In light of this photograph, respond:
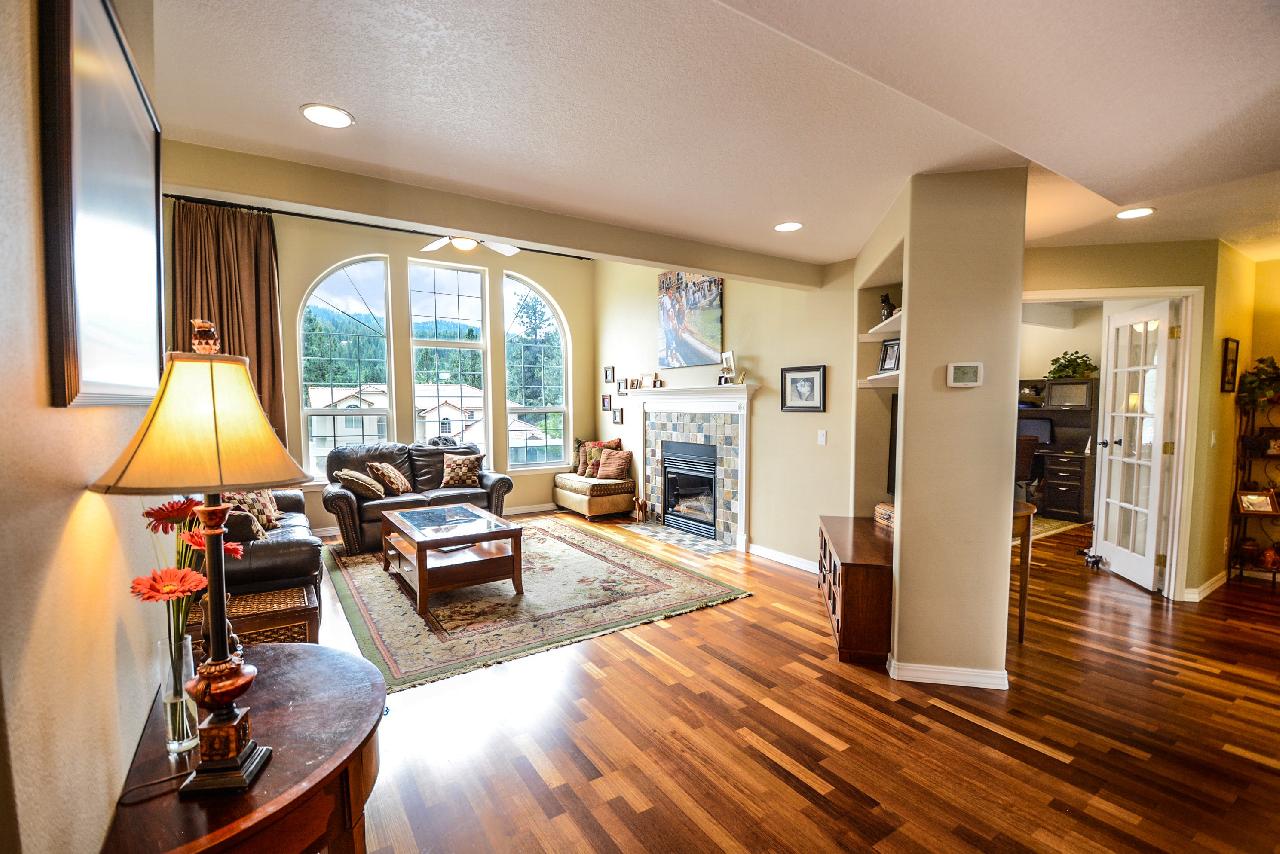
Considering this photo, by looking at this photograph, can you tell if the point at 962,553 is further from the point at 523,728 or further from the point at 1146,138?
the point at 523,728

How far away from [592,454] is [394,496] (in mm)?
2382

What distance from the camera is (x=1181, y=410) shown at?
381 cm

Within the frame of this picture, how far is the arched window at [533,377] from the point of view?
6816 mm

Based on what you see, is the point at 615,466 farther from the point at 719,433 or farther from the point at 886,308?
the point at 886,308

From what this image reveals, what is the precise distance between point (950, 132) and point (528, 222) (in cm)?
197

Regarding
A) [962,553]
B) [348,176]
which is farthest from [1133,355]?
[348,176]

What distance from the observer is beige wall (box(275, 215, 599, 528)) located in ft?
17.6

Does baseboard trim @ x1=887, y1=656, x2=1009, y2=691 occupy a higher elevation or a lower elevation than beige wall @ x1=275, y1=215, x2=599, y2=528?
lower

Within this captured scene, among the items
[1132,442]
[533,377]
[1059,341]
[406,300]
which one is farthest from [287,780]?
[1059,341]

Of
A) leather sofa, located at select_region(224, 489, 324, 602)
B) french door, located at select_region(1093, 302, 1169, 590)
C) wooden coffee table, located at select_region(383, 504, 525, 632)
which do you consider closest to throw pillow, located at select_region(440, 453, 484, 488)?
wooden coffee table, located at select_region(383, 504, 525, 632)

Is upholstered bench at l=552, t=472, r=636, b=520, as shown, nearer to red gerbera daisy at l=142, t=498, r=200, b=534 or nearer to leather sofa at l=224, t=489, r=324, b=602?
leather sofa at l=224, t=489, r=324, b=602

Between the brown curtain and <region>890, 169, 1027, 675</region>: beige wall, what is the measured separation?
5231 millimetres

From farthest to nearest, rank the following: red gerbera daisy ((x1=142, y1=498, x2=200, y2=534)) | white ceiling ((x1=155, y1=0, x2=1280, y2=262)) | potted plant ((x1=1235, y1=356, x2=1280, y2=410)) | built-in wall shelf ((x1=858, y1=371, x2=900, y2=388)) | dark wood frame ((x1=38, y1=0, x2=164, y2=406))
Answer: potted plant ((x1=1235, y1=356, x2=1280, y2=410)) → built-in wall shelf ((x1=858, y1=371, x2=900, y2=388)) → white ceiling ((x1=155, y1=0, x2=1280, y2=262)) → red gerbera daisy ((x1=142, y1=498, x2=200, y2=534)) → dark wood frame ((x1=38, y1=0, x2=164, y2=406))

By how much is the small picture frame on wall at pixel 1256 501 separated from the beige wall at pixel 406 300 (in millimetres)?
6141
